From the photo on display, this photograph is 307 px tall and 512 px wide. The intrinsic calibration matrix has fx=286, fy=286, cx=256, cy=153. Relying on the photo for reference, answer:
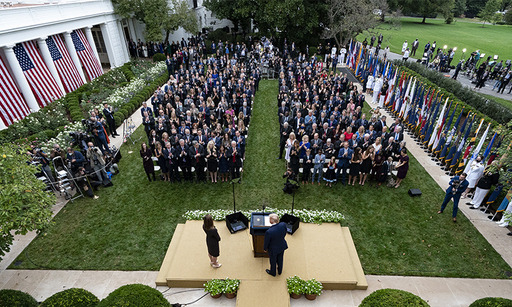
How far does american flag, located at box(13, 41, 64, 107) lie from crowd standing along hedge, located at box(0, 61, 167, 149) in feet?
2.79

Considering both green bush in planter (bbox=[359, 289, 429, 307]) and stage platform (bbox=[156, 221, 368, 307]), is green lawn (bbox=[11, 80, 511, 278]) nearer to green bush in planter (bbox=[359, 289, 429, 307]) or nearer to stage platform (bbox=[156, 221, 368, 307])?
stage platform (bbox=[156, 221, 368, 307])

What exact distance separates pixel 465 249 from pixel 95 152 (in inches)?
518

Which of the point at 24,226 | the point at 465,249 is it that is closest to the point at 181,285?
the point at 24,226

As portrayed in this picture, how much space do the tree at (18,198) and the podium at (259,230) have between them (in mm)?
4850

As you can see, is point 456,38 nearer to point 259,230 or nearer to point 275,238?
point 259,230

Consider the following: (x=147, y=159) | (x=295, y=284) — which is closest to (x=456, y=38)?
(x=147, y=159)

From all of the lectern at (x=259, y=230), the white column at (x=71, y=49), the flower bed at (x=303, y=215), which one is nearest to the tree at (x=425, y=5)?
the white column at (x=71, y=49)

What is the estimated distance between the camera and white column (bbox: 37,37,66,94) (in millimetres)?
17891

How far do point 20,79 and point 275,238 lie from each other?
58.5 feet

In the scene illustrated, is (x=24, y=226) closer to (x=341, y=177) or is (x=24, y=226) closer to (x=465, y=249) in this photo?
(x=341, y=177)

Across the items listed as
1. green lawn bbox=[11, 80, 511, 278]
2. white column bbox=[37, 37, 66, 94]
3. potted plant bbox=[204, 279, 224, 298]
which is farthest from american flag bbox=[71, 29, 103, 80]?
potted plant bbox=[204, 279, 224, 298]

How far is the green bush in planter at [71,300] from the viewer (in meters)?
5.57

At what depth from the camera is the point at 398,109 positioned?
17.6 metres

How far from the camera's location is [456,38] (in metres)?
46.8
